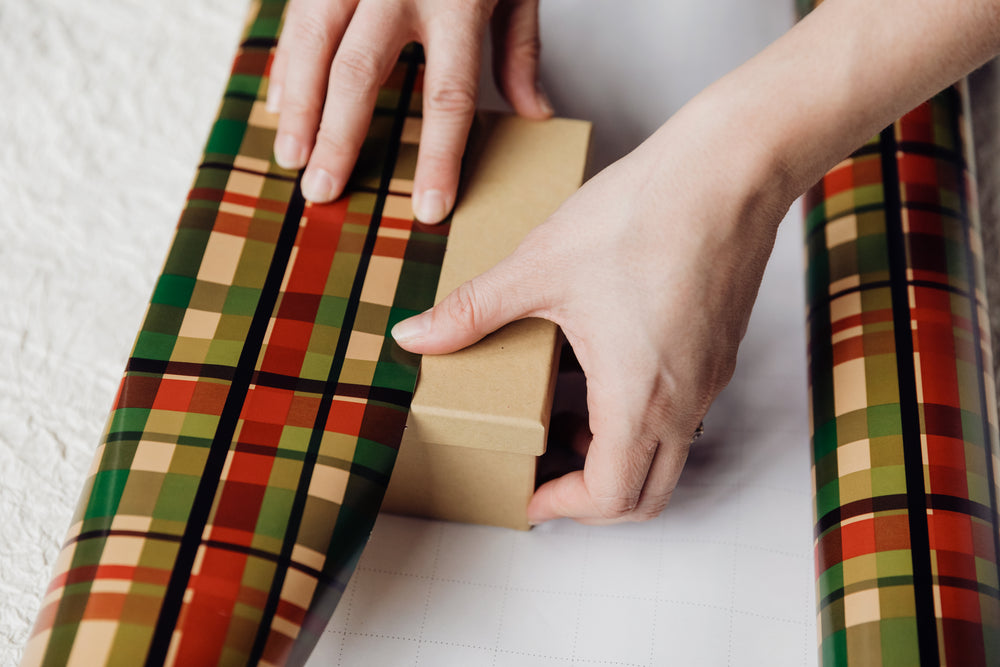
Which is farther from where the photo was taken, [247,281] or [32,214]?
[32,214]

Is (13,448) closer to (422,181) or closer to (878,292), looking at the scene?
(422,181)

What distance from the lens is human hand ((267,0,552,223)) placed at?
2.08 ft

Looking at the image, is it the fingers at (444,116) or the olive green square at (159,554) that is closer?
the olive green square at (159,554)

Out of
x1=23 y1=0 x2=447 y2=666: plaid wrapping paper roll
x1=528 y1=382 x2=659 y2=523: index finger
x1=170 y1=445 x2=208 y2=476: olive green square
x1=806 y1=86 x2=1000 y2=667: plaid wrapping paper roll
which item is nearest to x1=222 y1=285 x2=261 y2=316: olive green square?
x1=23 y1=0 x2=447 y2=666: plaid wrapping paper roll

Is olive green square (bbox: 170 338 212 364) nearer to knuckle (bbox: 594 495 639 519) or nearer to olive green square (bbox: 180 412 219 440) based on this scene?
olive green square (bbox: 180 412 219 440)

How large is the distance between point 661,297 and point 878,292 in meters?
0.23

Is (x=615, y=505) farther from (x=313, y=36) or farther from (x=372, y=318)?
(x=313, y=36)

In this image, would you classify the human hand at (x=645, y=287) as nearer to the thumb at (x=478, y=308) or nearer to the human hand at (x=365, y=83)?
the thumb at (x=478, y=308)

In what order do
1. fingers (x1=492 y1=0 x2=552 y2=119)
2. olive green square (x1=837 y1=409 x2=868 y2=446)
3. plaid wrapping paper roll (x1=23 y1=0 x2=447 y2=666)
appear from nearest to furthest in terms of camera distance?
plaid wrapping paper roll (x1=23 y1=0 x2=447 y2=666) < olive green square (x1=837 y1=409 x2=868 y2=446) < fingers (x1=492 y1=0 x2=552 y2=119)

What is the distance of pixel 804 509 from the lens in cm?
68

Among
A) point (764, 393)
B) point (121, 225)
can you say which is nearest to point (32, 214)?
point (121, 225)

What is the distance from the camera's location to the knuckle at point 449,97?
646mm

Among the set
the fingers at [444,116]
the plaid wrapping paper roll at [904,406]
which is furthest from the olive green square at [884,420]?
the fingers at [444,116]

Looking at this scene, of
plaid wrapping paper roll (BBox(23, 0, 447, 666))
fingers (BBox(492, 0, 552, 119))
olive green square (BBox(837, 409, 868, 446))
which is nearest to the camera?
plaid wrapping paper roll (BBox(23, 0, 447, 666))
